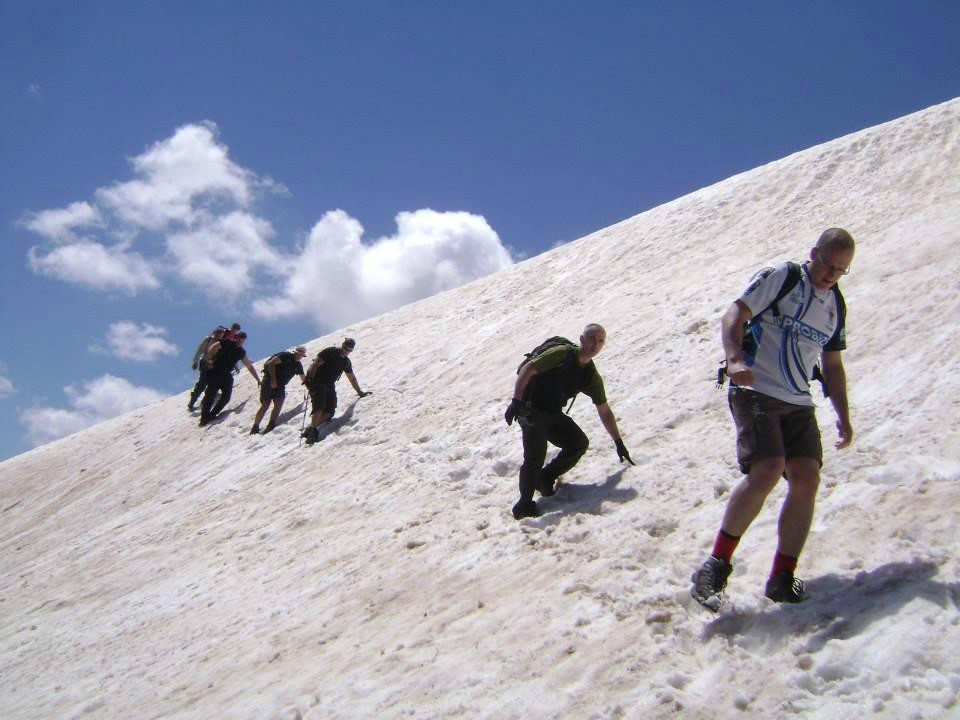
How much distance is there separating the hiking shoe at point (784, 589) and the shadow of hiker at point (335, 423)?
8.26 m

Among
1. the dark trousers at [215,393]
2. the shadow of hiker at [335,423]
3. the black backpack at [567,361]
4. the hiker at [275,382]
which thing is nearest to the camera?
the black backpack at [567,361]

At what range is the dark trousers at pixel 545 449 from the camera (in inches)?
255

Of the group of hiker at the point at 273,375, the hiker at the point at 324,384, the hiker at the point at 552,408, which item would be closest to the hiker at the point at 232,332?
the group of hiker at the point at 273,375

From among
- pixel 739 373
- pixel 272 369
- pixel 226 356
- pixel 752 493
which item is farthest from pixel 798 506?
pixel 226 356

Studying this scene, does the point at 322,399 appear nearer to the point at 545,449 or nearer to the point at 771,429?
the point at 545,449

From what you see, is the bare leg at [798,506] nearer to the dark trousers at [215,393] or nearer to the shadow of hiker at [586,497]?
the shadow of hiker at [586,497]

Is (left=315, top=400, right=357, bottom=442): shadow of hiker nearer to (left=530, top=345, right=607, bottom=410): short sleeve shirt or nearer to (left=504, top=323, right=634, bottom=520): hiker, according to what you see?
(left=504, top=323, right=634, bottom=520): hiker

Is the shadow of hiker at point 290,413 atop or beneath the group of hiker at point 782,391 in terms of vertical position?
atop

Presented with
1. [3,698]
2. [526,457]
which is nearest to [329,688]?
[526,457]

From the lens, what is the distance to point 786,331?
418cm

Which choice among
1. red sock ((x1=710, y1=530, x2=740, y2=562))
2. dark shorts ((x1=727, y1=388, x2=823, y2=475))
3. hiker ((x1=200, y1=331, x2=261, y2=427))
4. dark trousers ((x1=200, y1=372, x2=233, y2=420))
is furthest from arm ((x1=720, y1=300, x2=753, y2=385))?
dark trousers ((x1=200, y1=372, x2=233, y2=420))

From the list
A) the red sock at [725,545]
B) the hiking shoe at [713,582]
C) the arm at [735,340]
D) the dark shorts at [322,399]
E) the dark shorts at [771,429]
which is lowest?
the hiking shoe at [713,582]

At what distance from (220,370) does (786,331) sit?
1385 centimetres

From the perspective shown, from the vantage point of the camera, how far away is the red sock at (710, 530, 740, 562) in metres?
4.07
